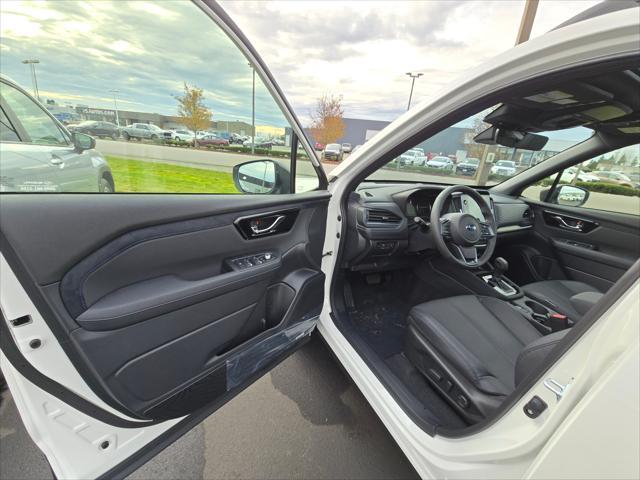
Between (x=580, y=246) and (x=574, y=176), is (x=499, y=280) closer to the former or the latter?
(x=580, y=246)

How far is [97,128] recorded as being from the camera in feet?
2.90

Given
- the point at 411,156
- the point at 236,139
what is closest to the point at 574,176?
the point at 411,156

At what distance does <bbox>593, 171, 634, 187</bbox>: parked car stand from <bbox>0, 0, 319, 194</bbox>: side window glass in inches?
111

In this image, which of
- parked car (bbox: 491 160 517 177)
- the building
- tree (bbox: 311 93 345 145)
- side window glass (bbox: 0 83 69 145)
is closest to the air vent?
the building

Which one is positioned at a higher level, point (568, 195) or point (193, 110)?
point (193, 110)

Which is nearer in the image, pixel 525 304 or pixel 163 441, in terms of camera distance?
pixel 163 441

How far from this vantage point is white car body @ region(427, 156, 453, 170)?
2.46 m

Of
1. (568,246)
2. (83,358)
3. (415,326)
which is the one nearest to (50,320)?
(83,358)

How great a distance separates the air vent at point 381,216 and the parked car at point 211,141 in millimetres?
1022

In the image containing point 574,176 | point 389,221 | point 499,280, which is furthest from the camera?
point 574,176

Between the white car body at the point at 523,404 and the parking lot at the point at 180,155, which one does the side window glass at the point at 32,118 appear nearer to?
the parking lot at the point at 180,155

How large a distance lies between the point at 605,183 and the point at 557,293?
3.83ft

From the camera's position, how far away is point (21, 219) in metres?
0.70

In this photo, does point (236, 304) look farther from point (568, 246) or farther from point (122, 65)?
point (568, 246)
